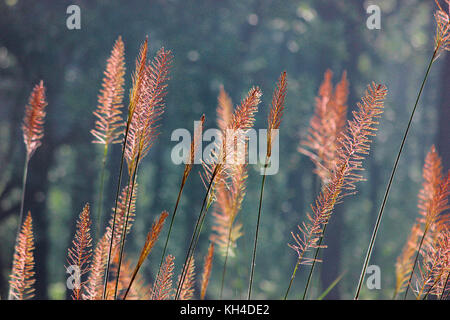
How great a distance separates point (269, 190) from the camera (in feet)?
20.3

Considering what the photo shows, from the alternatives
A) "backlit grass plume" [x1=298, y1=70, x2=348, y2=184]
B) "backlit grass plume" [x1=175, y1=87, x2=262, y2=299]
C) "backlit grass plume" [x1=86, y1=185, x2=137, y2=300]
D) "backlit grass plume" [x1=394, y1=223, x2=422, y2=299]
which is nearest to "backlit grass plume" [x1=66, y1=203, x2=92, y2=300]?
"backlit grass plume" [x1=86, y1=185, x2=137, y2=300]

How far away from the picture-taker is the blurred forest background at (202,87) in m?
3.94

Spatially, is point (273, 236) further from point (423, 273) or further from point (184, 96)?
point (423, 273)

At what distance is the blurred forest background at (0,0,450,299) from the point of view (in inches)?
155

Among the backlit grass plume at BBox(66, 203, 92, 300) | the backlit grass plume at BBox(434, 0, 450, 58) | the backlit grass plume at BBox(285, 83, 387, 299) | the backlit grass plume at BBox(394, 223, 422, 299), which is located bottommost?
the backlit grass plume at BBox(394, 223, 422, 299)

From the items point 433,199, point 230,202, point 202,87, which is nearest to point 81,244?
point 230,202

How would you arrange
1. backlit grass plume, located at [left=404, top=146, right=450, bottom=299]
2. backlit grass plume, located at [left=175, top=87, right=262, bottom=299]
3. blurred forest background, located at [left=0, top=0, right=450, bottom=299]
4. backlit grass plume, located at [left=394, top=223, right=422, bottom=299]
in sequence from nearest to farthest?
backlit grass plume, located at [left=175, top=87, right=262, bottom=299]
backlit grass plume, located at [left=404, top=146, right=450, bottom=299]
backlit grass plume, located at [left=394, top=223, right=422, bottom=299]
blurred forest background, located at [left=0, top=0, right=450, bottom=299]

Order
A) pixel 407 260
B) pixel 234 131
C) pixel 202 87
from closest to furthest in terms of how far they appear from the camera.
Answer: pixel 234 131, pixel 407 260, pixel 202 87

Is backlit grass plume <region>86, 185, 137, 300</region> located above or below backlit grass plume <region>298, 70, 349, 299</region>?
below

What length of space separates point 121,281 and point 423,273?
514 mm

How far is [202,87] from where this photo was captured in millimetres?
4676

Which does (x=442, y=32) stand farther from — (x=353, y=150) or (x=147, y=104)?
(x=147, y=104)

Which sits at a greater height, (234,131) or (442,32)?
(442,32)

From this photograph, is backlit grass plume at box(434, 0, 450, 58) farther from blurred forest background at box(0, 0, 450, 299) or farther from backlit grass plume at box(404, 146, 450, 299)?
blurred forest background at box(0, 0, 450, 299)
